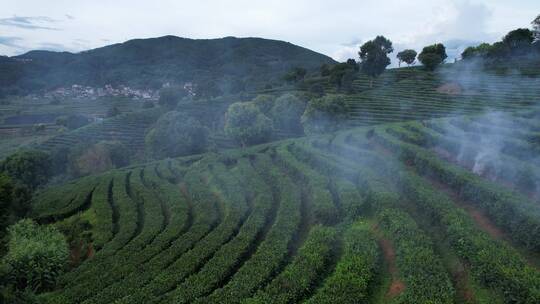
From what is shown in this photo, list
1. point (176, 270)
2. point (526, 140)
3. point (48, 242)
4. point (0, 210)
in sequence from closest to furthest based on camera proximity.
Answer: point (176, 270) → point (48, 242) → point (0, 210) → point (526, 140)

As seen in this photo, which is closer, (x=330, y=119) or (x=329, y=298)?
(x=329, y=298)

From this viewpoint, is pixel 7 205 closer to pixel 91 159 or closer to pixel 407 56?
pixel 91 159

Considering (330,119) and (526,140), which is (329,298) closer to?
(526,140)

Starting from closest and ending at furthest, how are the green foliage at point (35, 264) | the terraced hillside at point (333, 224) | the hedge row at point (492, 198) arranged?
the terraced hillside at point (333, 224) < the hedge row at point (492, 198) < the green foliage at point (35, 264)

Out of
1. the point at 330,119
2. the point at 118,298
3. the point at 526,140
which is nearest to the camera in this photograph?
the point at 118,298

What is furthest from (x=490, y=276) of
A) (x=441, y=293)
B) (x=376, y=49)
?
(x=376, y=49)

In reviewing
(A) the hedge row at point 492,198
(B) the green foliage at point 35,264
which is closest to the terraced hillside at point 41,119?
(B) the green foliage at point 35,264

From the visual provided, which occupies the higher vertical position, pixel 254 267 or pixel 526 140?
pixel 526 140

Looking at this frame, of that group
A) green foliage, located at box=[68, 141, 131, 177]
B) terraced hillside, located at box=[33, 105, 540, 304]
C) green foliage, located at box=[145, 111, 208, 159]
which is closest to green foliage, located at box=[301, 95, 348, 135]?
terraced hillside, located at box=[33, 105, 540, 304]

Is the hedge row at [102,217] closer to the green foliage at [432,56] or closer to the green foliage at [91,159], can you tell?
the green foliage at [91,159]
